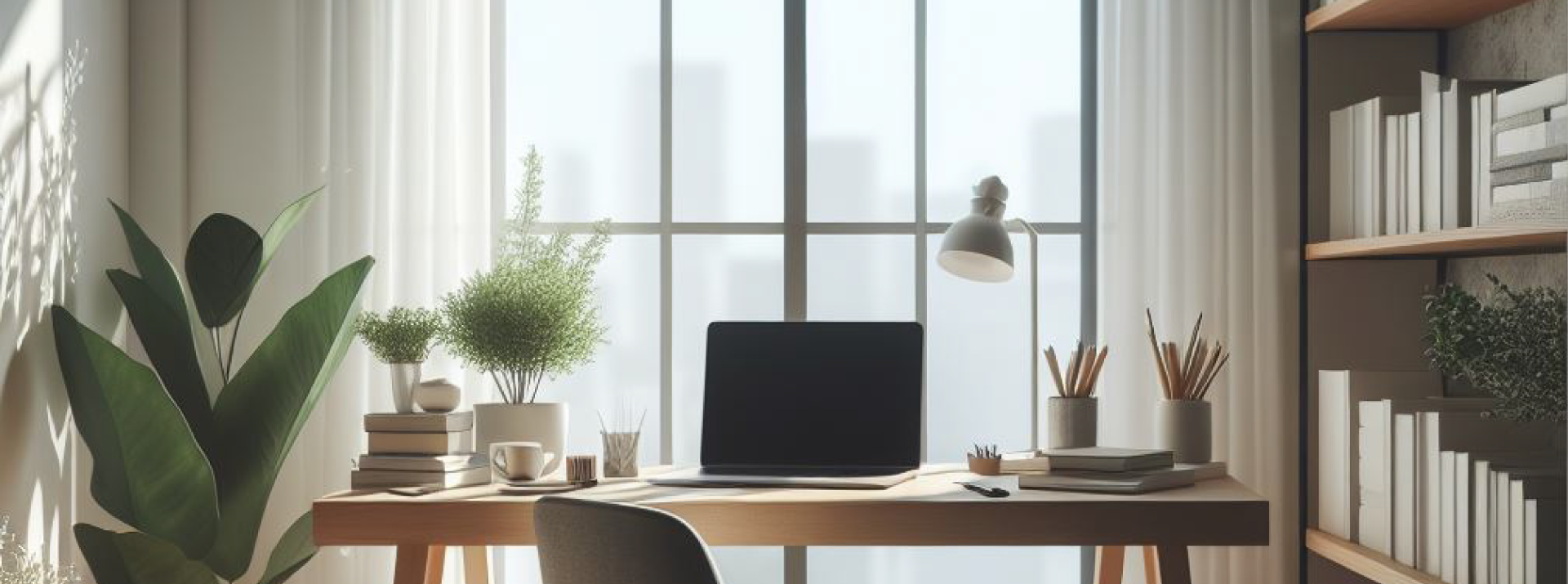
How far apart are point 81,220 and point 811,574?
6.21 feet

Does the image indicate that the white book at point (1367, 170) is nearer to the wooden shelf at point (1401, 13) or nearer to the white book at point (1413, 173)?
the white book at point (1413, 173)

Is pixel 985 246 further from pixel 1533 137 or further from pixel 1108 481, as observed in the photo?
→ pixel 1533 137

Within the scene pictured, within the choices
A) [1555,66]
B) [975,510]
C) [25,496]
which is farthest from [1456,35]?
[25,496]

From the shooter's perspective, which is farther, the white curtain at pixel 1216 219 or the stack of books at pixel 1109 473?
the white curtain at pixel 1216 219

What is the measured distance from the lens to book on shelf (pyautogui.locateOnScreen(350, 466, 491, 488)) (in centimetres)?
252

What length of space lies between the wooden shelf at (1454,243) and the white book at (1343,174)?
46 mm

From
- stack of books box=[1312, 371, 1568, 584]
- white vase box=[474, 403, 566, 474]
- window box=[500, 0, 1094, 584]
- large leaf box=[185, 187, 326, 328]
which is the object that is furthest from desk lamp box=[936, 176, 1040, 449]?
large leaf box=[185, 187, 326, 328]

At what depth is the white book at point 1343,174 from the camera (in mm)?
2973

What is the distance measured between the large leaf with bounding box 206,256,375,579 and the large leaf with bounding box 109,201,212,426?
0.06 meters

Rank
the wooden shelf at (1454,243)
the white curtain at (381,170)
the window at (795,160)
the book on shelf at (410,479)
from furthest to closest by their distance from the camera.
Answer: the window at (795,160) < the white curtain at (381,170) < the book on shelf at (410,479) < the wooden shelf at (1454,243)

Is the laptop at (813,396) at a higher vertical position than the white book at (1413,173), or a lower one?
lower

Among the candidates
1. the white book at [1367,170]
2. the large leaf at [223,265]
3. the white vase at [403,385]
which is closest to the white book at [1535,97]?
the white book at [1367,170]

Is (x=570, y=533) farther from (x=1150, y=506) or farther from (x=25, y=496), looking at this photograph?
(x=25, y=496)

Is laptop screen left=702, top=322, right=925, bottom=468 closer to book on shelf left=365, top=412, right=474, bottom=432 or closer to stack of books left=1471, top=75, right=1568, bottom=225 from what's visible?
book on shelf left=365, top=412, right=474, bottom=432
